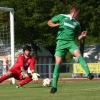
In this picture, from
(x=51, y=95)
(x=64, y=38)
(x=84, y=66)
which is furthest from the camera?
(x=51, y=95)

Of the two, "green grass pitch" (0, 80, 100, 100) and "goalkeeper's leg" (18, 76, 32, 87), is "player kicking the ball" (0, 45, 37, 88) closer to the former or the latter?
"goalkeeper's leg" (18, 76, 32, 87)

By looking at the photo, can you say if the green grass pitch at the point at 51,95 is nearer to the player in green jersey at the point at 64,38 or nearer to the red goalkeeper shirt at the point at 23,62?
the player in green jersey at the point at 64,38

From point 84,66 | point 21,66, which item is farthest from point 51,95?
point 21,66

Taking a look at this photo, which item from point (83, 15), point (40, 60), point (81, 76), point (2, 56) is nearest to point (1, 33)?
point (2, 56)

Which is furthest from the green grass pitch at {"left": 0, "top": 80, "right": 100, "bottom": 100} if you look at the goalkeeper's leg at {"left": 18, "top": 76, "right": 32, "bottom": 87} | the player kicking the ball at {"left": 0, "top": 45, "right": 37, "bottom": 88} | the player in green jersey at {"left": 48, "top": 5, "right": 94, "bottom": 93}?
the goalkeeper's leg at {"left": 18, "top": 76, "right": 32, "bottom": 87}

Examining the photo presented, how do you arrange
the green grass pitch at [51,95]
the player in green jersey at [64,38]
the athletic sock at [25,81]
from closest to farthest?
the player in green jersey at [64,38] < the green grass pitch at [51,95] < the athletic sock at [25,81]

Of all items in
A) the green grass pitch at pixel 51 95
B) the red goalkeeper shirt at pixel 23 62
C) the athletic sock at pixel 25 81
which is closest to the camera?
the green grass pitch at pixel 51 95

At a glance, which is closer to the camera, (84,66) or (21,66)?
(84,66)

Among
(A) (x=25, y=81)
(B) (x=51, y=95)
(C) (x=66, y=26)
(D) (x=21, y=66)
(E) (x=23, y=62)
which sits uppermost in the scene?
(C) (x=66, y=26)

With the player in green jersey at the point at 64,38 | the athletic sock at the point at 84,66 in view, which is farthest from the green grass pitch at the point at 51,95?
the player in green jersey at the point at 64,38

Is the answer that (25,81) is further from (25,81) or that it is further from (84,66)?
(84,66)

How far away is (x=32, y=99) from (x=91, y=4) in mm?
40427

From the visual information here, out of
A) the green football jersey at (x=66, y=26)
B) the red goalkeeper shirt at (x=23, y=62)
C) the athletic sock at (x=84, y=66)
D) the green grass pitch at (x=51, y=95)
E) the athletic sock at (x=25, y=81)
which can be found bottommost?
the green grass pitch at (x=51, y=95)

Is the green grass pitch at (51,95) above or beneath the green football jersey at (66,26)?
beneath
